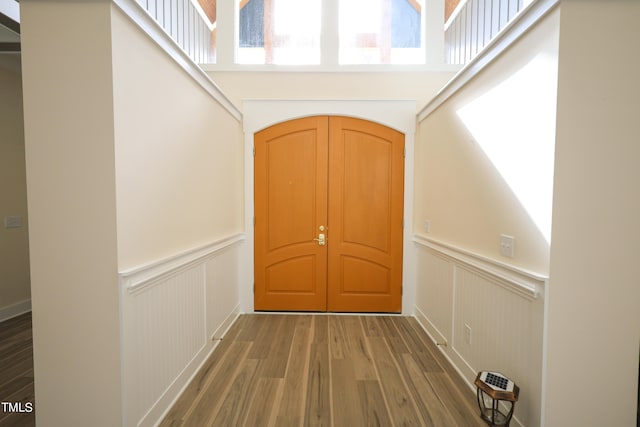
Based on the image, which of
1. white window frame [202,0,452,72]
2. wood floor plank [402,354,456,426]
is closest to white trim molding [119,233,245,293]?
wood floor plank [402,354,456,426]

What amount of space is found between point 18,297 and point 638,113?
5365 millimetres

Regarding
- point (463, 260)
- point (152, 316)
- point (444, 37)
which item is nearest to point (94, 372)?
point (152, 316)

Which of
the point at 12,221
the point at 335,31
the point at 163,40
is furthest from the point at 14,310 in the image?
the point at 335,31

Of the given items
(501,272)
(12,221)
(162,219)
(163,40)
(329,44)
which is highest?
(329,44)

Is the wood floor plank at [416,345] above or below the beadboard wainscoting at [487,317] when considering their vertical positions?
below

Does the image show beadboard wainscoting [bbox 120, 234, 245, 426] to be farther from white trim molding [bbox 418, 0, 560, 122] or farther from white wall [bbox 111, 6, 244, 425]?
white trim molding [bbox 418, 0, 560, 122]

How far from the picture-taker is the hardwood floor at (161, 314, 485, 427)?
1865 millimetres

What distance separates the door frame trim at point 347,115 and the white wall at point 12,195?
242 cm

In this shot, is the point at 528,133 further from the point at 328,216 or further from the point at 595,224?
the point at 328,216

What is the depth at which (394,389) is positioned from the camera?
2.14 metres

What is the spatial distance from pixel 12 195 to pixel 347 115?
Answer: 12.5 ft

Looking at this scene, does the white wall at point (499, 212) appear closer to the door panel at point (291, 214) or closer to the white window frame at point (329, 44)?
the white window frame at point (329, 44)

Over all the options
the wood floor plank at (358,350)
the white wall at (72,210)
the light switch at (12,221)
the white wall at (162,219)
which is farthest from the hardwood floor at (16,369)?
the wood floor plank at (358,350)

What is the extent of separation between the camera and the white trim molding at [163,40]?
1.51m
